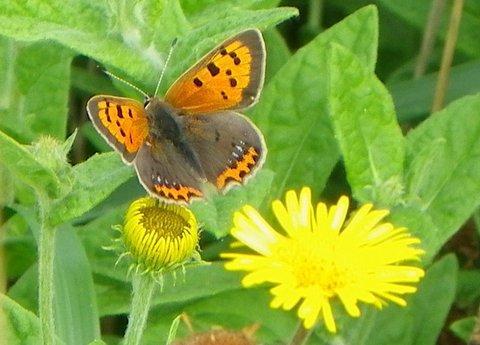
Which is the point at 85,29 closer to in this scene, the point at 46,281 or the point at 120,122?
the point at 120,122

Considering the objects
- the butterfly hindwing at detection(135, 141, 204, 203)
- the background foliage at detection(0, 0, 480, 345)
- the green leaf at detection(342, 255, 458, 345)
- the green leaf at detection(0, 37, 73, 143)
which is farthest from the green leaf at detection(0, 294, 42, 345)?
the green leaf at detection(342, 255, 458, 345)

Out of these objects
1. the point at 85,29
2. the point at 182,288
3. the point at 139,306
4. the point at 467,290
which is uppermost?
the point at 85,29

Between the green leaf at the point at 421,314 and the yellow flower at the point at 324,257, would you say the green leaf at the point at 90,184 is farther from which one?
the green leaf at the point at 421,314

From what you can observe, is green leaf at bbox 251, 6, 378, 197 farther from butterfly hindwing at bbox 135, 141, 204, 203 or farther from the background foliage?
butterfly hindwing at bbox 135, 141, 204, 203

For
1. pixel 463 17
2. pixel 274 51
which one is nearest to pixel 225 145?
pixel 274 51

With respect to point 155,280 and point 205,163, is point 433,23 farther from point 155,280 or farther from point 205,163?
point 155,280

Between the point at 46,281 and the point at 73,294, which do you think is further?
the point at 73,294
